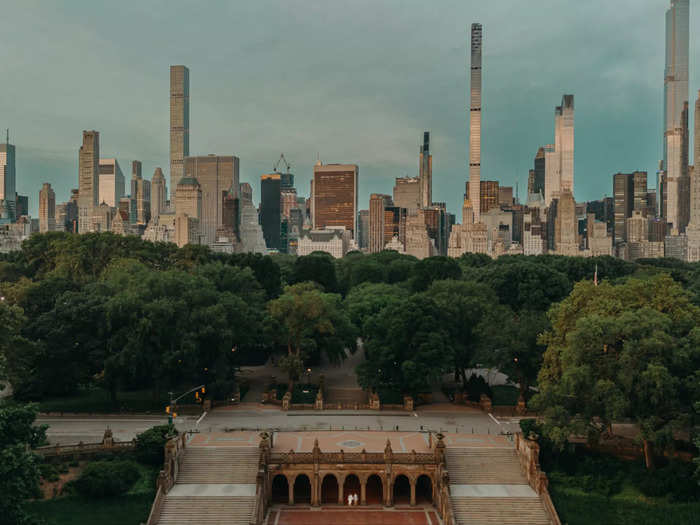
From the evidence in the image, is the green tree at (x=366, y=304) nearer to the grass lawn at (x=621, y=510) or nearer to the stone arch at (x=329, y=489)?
the stone arch at (x=329, y=489)

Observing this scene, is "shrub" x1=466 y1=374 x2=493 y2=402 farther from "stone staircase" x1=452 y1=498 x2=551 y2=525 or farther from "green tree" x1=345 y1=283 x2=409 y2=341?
"stone staircase" x1=452 y1=498 x2=551 y2=525

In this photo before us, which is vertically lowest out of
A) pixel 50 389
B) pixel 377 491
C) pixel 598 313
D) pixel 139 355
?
pixel 377 491

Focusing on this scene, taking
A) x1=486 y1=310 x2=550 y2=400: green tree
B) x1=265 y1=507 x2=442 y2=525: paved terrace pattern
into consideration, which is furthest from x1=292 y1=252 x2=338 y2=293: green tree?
x1=265 y1=507 x2=442 y2=525: paved terrace pattern

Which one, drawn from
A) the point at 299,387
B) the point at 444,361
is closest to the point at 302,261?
the point at 299,387

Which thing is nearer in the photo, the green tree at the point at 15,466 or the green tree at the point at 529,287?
the green tree at the point at 15,466

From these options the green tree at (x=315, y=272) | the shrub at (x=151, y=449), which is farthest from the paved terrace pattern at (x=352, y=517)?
the green tree at (x=315, y=272)

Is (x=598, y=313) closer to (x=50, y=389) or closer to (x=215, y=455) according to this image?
(x=215, y=455)

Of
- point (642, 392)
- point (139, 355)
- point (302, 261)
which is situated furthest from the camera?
point (302, 261)

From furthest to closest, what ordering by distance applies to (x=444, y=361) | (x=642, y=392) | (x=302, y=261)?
(x=302, y=261)
(x=444, y=361)
(x=642, y=392)
